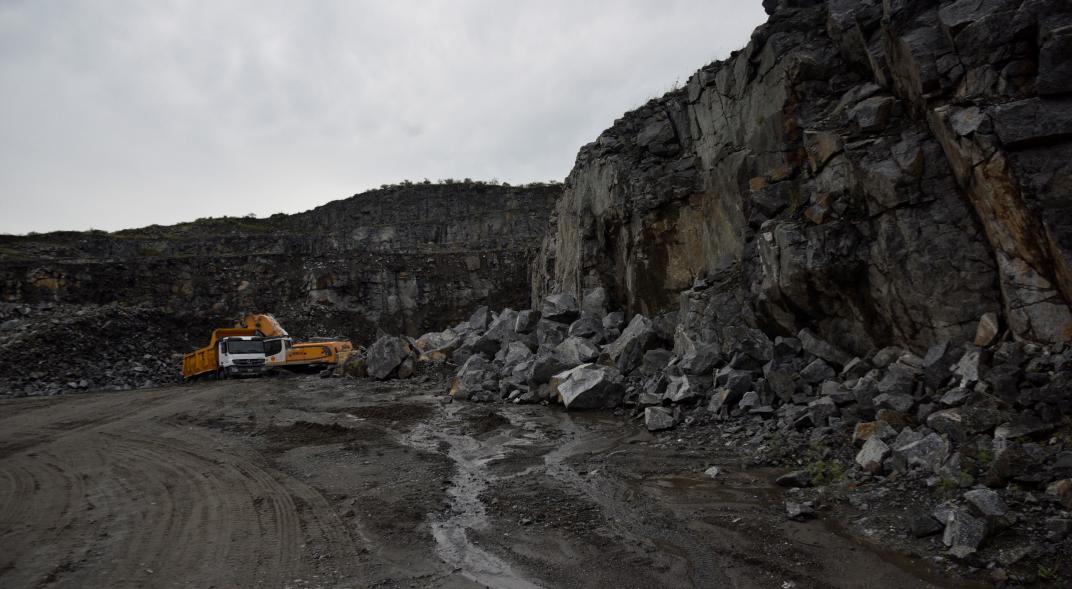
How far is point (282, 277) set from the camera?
30969 millimetres

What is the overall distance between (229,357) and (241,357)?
368mm

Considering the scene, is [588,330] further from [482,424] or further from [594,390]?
[482,424]

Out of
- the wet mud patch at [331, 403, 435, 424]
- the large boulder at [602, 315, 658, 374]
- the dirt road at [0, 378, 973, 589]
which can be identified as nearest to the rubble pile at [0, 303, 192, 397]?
the dirt road at [0, 378, 973, 589]

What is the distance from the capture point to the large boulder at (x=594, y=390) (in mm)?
10039

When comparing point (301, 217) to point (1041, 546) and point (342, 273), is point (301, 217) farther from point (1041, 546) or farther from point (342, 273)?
point (1041, 546)

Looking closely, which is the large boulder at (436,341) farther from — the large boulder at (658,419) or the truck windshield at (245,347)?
the large boulder at (658,419)

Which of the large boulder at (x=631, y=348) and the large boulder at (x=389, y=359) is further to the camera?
the large boulder at (x=389, y=359)

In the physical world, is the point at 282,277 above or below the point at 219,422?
Answer: above

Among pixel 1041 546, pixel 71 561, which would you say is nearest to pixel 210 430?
pixel 71 561

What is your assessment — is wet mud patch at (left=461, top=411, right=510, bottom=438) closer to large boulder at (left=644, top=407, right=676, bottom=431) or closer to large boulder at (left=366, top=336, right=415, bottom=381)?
large boulder at (left=644, top=407, right=676, bottom=431)

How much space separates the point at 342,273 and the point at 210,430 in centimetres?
2164

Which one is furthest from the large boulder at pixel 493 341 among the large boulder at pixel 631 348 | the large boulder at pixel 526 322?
the large boulder at pixel 631 348

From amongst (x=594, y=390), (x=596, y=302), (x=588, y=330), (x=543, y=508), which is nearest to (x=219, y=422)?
(x=594, y=390)

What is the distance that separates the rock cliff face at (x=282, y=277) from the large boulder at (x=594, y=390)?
70.1 ft
